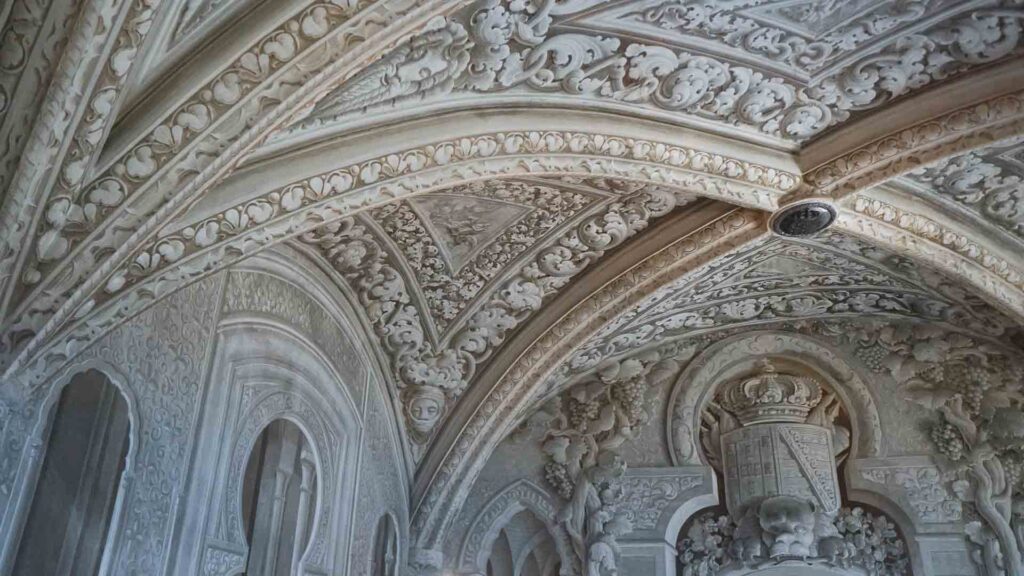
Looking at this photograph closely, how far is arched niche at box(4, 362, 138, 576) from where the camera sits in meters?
2.72

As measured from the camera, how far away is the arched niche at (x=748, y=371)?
248 inches

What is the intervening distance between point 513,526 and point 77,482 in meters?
3.99

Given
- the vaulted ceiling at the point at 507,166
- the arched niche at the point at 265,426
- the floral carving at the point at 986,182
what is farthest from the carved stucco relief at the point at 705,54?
the arched niche at the point at 265,426

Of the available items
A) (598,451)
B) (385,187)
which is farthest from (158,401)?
(598,451)

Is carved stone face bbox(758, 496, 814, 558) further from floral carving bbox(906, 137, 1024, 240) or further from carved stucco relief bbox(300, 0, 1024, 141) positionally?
carved stucco relief bbox(300, 0, 1024, 141)

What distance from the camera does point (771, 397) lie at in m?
6.35

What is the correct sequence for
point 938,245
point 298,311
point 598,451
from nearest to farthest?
1. point 298,311
2. point 938,245
3. point 598,451

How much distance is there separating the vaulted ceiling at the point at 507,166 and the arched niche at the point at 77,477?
19cm

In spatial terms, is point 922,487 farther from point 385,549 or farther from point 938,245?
point 385,549

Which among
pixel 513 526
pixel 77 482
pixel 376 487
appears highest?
pixel 513 526

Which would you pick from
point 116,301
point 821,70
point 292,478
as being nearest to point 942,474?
point 821,70

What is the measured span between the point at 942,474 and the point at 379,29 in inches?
195

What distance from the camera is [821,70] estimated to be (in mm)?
4066

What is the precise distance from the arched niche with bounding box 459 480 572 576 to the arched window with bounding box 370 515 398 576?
86 cm
